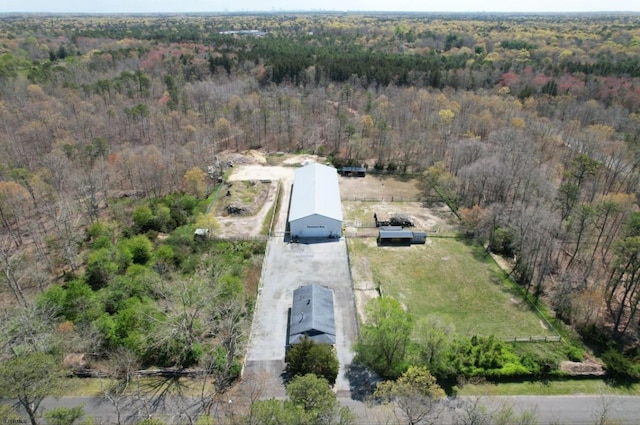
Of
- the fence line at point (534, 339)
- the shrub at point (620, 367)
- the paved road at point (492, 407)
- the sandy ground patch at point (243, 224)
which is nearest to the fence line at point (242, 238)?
the sandy ground patch at point (243, 224)

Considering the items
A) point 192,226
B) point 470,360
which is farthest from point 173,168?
point 470,360

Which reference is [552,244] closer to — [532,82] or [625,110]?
[625,110]

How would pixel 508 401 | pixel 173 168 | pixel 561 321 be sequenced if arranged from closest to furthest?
pixel 508 401 → pixel 561 321 → pixel 173 168

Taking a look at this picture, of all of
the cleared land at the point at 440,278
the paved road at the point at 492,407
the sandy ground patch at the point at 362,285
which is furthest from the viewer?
the sandy ground patch at the point at 362,285

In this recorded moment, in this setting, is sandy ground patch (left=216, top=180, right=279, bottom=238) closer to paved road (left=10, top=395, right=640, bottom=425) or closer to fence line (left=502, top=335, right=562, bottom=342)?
paved road (left=10, top=395, right=640, bottom=425)

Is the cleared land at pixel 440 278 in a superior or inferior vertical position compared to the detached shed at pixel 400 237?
inferior

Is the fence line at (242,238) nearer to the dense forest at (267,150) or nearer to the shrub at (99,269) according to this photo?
the dense forest at (267,150)
